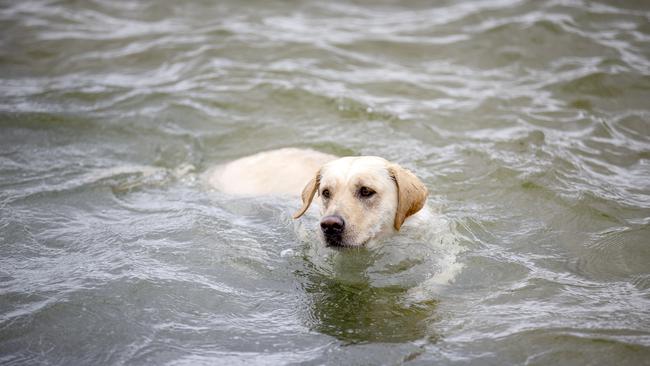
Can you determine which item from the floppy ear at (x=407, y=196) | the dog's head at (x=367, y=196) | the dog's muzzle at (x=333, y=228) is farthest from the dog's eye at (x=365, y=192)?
the dog's muzzle at (x=333, y=228)

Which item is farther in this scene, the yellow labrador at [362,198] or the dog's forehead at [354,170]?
the dog's forehead at [354,170]

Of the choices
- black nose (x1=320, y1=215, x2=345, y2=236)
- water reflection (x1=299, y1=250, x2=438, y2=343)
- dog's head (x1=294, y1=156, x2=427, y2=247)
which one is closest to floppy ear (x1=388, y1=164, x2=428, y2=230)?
dog's head (x1=294, y1=156, x2=427, y2=247)

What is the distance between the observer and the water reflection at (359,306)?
180 inches

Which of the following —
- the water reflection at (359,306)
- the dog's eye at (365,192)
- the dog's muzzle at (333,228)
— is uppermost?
the dog's eye at (365,192)

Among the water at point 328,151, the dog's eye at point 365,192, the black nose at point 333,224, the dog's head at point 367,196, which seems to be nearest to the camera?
the water at point 328,151

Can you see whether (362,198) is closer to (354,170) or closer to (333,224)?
(354,170)

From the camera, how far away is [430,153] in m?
7.69

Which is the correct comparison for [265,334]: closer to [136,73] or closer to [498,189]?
[498,189]

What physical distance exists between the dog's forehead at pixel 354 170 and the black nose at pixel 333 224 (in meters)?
0.45

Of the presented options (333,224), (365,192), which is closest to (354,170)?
(365,192)

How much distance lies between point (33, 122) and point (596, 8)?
9.84m

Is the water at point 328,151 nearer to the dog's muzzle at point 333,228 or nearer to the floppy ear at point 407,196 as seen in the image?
the floppy ear at point 407,196

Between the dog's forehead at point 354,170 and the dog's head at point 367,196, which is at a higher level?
the dog's forehead at point 354,170

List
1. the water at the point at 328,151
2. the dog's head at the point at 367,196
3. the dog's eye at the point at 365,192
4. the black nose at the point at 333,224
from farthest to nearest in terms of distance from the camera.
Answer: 1. the dog's eye at the point at 365,192
2. the dog's head at the point at 367,196
3. the black nose at the point at 333,224
4. the water at the point at 328,151
